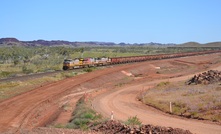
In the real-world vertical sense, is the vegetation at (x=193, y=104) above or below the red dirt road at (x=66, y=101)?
above

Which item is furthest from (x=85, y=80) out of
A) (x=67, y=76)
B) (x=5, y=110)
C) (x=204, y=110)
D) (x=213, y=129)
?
(x=213, y=129)

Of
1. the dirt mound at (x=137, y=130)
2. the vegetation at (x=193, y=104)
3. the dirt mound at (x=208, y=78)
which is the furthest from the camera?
the dirt mound at (x=208, y=78)

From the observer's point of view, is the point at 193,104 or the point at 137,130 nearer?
the point at 137,130

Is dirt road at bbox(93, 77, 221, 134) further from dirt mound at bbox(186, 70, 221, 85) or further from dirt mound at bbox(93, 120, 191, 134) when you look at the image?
dirt mound at bbox(186, 70, 221, 85)

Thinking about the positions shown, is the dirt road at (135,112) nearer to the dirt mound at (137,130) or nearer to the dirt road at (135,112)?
the dirt road at (135,112)

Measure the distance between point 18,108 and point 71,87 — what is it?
15.7 m

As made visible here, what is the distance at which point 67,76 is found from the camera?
63969mm

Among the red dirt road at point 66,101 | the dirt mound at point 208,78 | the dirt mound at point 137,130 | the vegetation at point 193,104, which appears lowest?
the red dirt road at point 66,101

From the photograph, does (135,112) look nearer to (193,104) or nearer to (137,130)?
(193,104)

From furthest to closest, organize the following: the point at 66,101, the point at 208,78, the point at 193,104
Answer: the point at 208,78 → the point at 66,101 → the point at 193,104

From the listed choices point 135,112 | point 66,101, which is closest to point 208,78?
point 66,101

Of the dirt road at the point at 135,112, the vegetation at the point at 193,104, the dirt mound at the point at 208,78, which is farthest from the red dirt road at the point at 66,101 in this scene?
the dirt mound at the point at 208,78

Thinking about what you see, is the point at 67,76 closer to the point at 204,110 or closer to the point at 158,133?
the point at 204,110

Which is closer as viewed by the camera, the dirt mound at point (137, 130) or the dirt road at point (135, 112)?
the dirt mound at point (137, 130)
